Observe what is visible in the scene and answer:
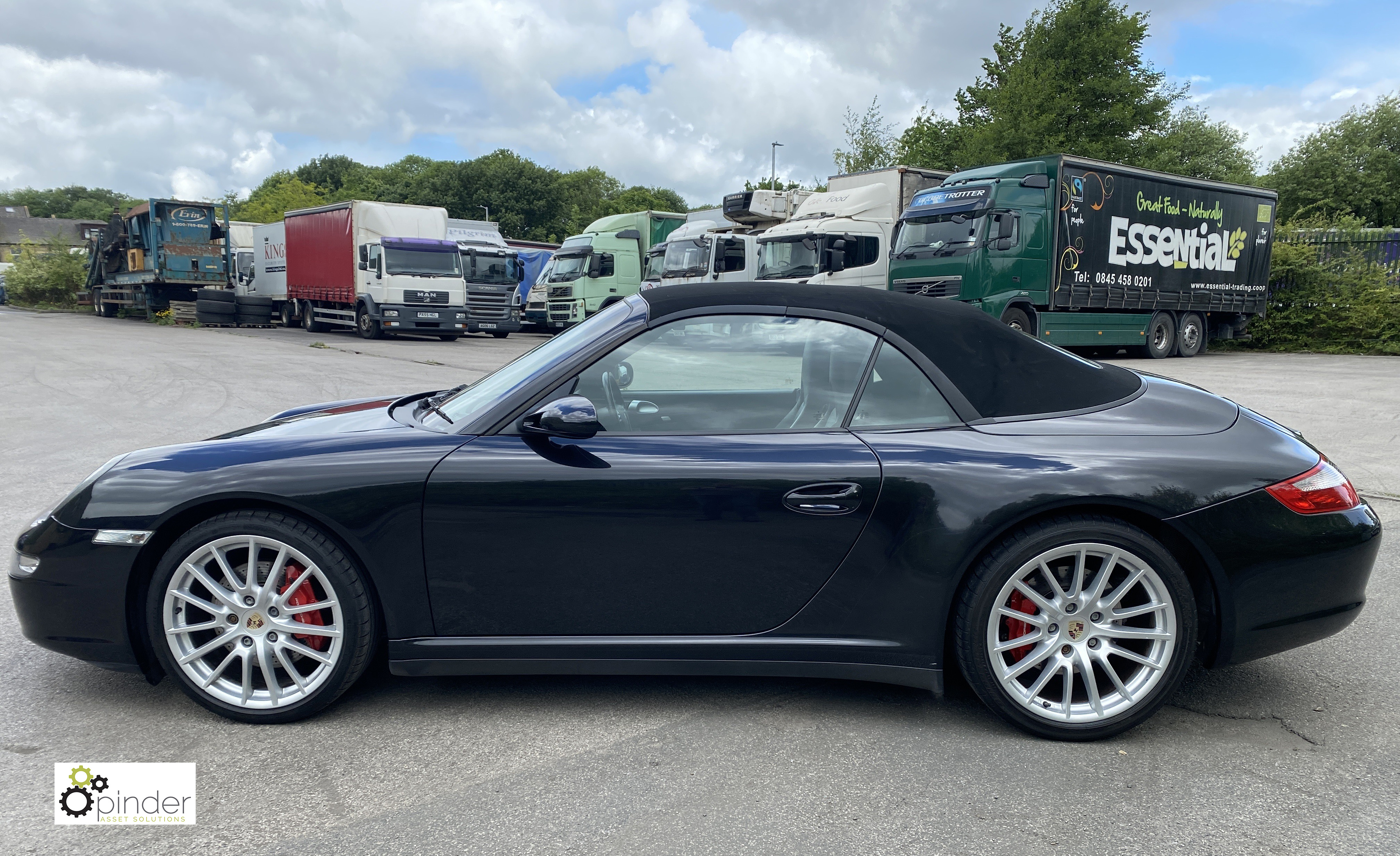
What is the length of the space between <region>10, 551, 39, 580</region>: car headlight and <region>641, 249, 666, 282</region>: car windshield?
67.6 feet

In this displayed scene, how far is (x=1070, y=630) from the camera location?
284 centimetres

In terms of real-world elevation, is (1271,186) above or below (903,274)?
above

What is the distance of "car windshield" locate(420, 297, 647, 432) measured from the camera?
3051mm

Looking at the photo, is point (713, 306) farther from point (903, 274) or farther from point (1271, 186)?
point (1271, 186)

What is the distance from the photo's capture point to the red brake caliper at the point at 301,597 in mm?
2879

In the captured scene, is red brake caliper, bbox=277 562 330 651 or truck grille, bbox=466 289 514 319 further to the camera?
truck grille, bbox=466 289 514 319

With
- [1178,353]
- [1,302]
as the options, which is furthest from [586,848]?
[1,302]

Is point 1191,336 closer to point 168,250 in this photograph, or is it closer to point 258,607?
point 258,607

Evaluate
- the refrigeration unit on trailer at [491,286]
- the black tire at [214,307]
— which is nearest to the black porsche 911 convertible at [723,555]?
the refrigeration unit on trailer at [491,286]

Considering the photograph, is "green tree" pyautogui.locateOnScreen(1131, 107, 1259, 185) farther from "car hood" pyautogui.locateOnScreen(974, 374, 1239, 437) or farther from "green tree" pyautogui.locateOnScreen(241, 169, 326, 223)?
"green tree" pyautogui.locateOnScreen(241, 169, 326, 223)

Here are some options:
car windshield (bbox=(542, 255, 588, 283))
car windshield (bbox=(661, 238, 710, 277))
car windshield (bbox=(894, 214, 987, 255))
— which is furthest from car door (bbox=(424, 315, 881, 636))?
car windshield (bbox=(542, 255, 588, 283))

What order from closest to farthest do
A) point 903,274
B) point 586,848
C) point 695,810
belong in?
point 586,848
point 695,810
point 903,274

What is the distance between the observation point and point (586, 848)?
2266mm

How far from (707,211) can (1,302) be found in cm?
4331
